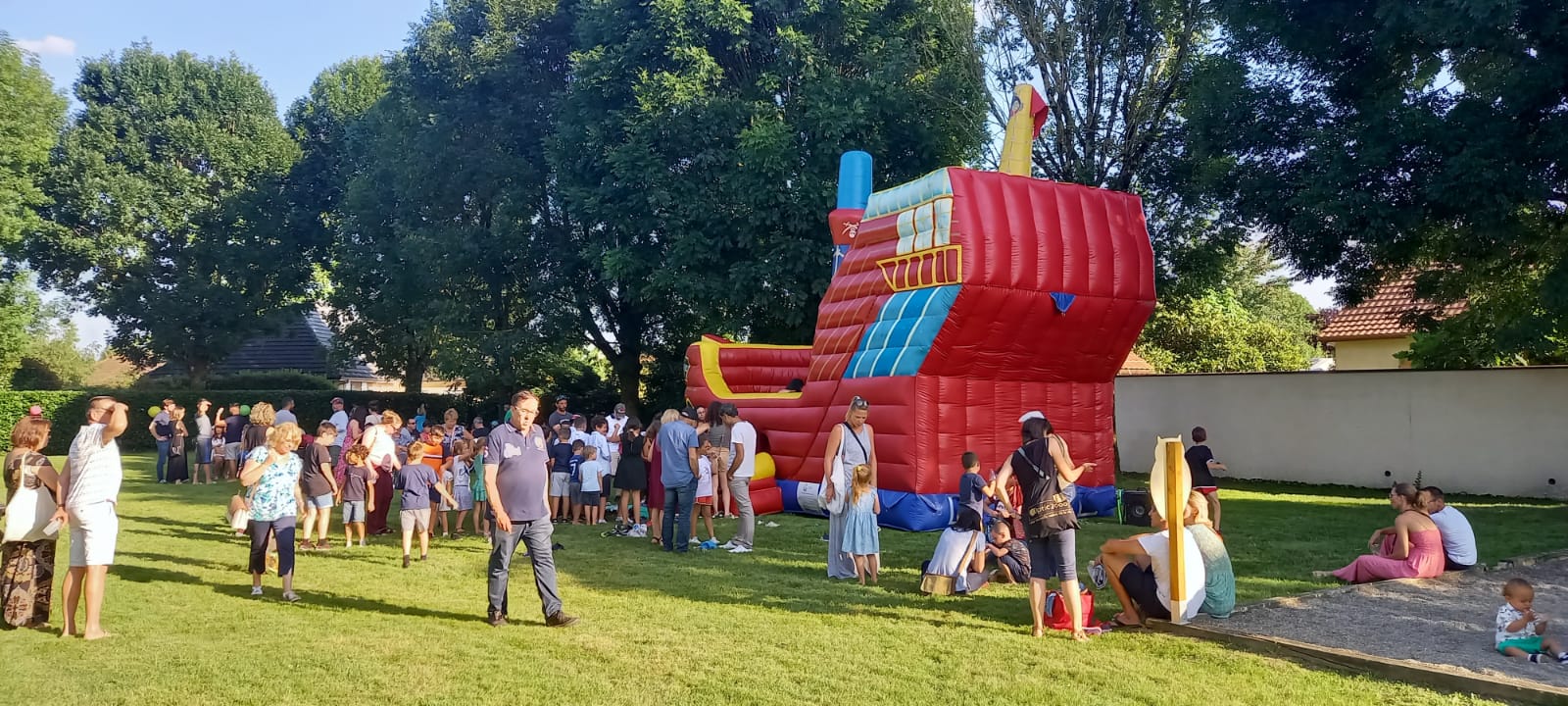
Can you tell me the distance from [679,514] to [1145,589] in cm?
474

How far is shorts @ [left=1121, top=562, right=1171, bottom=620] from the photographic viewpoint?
21.9ft

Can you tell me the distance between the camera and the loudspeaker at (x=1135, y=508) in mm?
11867

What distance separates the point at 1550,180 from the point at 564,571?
12.8m

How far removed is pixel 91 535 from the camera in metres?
6.24

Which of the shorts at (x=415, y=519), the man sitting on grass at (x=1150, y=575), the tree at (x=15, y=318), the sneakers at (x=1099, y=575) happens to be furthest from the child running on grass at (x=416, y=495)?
the tree at (x=15, y=318)

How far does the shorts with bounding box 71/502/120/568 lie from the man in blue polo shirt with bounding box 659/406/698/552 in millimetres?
4630

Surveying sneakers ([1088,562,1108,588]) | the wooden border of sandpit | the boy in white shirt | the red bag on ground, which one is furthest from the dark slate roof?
the wooden border of sandpit

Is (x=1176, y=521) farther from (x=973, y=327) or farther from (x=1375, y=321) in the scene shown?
(x=1375, y=321)

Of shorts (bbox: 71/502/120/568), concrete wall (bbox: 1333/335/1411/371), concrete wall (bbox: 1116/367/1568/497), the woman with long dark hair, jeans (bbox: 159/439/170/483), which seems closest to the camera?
shorts (bbox: 71/502/120/568)

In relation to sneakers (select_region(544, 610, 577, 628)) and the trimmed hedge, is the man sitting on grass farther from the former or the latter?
the trimmed hedge

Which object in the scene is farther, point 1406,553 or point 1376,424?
point 1376,424

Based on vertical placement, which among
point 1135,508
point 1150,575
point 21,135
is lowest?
point 1150,575

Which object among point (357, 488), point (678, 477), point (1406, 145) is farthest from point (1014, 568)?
point (1406, 145)

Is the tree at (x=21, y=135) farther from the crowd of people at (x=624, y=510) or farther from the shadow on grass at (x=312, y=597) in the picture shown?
the shadow on grass at (x=312, y=597)
